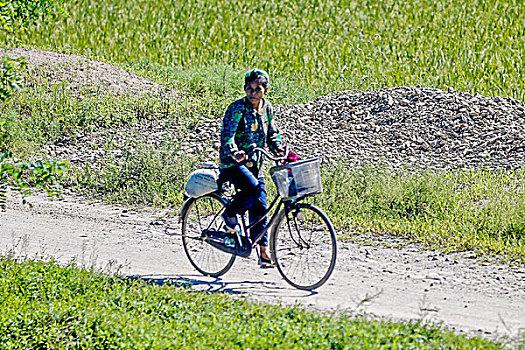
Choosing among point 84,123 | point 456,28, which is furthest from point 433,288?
point 456,28

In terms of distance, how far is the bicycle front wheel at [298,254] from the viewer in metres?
7.32

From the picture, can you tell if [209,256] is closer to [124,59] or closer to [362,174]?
[362,174]

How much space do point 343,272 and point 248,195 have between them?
1516 millimetres

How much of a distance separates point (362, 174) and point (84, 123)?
5.81 meters

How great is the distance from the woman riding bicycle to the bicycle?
0.44ft

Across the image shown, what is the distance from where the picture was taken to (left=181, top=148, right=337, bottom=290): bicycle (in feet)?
22.9

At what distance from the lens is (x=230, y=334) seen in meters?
5.89

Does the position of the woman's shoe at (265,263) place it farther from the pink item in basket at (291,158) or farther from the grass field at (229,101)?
the pink item in basket at (291,158)

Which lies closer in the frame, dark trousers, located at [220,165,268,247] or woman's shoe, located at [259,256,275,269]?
dark trousers, located at [220,165,268,247]

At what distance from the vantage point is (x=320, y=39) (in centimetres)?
2233

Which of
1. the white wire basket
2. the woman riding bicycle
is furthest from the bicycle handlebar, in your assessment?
the white wire basket

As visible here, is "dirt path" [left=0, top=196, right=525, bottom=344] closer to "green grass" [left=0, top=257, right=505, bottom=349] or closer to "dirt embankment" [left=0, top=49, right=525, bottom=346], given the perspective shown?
"dirt embankment" [left=0, top=49, right=525, bottom=346]

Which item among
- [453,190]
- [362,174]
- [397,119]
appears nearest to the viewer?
[453,190]

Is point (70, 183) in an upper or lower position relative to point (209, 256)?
upper
